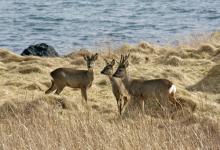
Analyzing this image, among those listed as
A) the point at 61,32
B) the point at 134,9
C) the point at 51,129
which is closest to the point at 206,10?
the point at 134,9

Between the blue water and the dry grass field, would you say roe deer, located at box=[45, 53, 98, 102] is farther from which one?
the blue water

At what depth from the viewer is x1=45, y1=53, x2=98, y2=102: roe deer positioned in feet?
49.9

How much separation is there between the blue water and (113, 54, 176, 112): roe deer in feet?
35.2

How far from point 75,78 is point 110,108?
119cm

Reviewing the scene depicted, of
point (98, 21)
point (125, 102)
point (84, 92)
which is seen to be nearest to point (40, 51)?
point (84, 92)

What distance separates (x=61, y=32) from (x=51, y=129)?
2512cm

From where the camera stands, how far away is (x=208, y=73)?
17.0 metres

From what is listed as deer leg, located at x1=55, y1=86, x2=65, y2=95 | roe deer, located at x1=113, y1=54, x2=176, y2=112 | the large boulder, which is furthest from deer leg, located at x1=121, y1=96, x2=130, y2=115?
the large boulder

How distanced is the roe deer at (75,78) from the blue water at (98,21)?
9.88 m

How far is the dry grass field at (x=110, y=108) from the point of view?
9.59 meters

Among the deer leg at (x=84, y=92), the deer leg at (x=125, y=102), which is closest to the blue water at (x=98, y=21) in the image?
the deer leg at (x=84, y=92)

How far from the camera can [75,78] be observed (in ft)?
50.0

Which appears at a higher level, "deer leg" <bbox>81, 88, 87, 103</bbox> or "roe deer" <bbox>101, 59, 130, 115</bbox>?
"roe deer" <bbox>101, 59, 130, 115</bbox>

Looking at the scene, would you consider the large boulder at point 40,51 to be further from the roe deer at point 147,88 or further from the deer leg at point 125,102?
the deer leg at point 125,102
